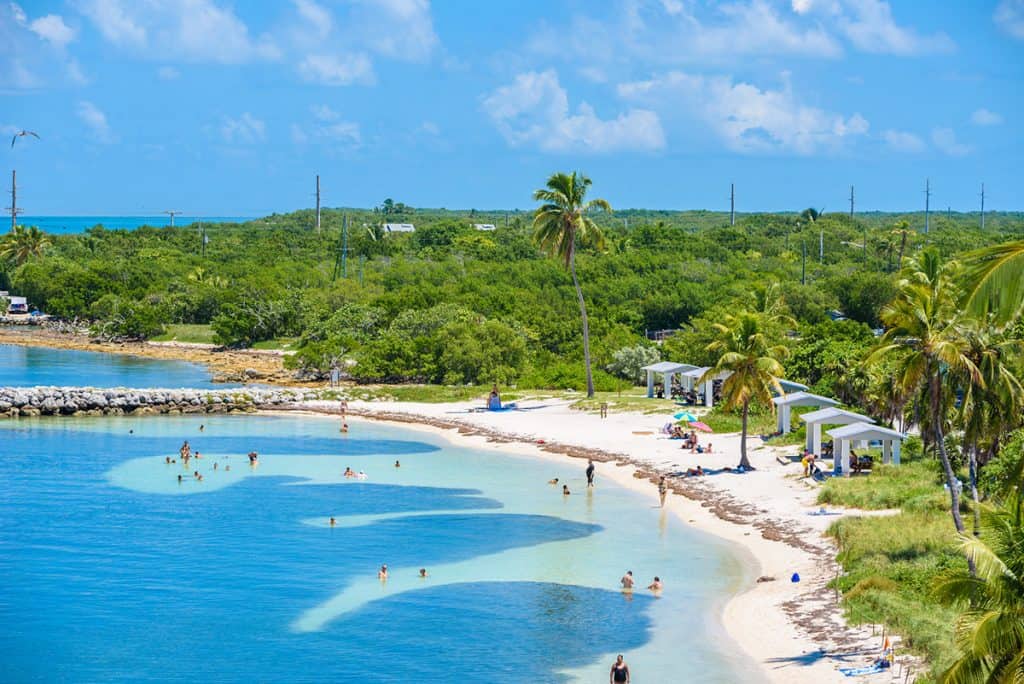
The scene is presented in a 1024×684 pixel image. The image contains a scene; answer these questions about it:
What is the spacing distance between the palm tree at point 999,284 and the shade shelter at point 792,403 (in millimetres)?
33935

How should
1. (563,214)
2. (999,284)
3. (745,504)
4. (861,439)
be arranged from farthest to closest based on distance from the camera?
(563,214)
(861,439)
(745,504)
(999,284)

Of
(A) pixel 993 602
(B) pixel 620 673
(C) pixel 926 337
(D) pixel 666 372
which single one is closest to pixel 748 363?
(C) pixel 926 337

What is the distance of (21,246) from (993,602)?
392 ft

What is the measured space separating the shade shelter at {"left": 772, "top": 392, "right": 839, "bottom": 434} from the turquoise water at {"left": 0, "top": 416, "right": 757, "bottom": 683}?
7261 mm

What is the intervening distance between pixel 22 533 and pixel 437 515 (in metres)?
12.4

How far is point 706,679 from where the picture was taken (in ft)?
71.7

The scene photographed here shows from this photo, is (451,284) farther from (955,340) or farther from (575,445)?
(955,340)

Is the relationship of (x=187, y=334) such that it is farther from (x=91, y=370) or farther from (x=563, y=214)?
(x=563, y=214)

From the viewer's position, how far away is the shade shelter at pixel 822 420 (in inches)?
1451

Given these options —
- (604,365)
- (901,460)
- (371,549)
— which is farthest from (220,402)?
(901,460)

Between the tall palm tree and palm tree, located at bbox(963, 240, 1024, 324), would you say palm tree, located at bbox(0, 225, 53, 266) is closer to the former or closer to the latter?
the tall palm tree

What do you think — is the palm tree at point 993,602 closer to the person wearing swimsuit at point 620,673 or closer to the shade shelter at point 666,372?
the person wearing swimsuit at point 620,673

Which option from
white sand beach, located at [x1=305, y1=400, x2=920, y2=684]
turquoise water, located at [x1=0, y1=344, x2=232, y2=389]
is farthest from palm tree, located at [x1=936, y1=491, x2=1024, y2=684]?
turquoise water, located at [x1=0, y1=344, x2=232, y2=389]

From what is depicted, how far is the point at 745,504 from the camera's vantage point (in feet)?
115
